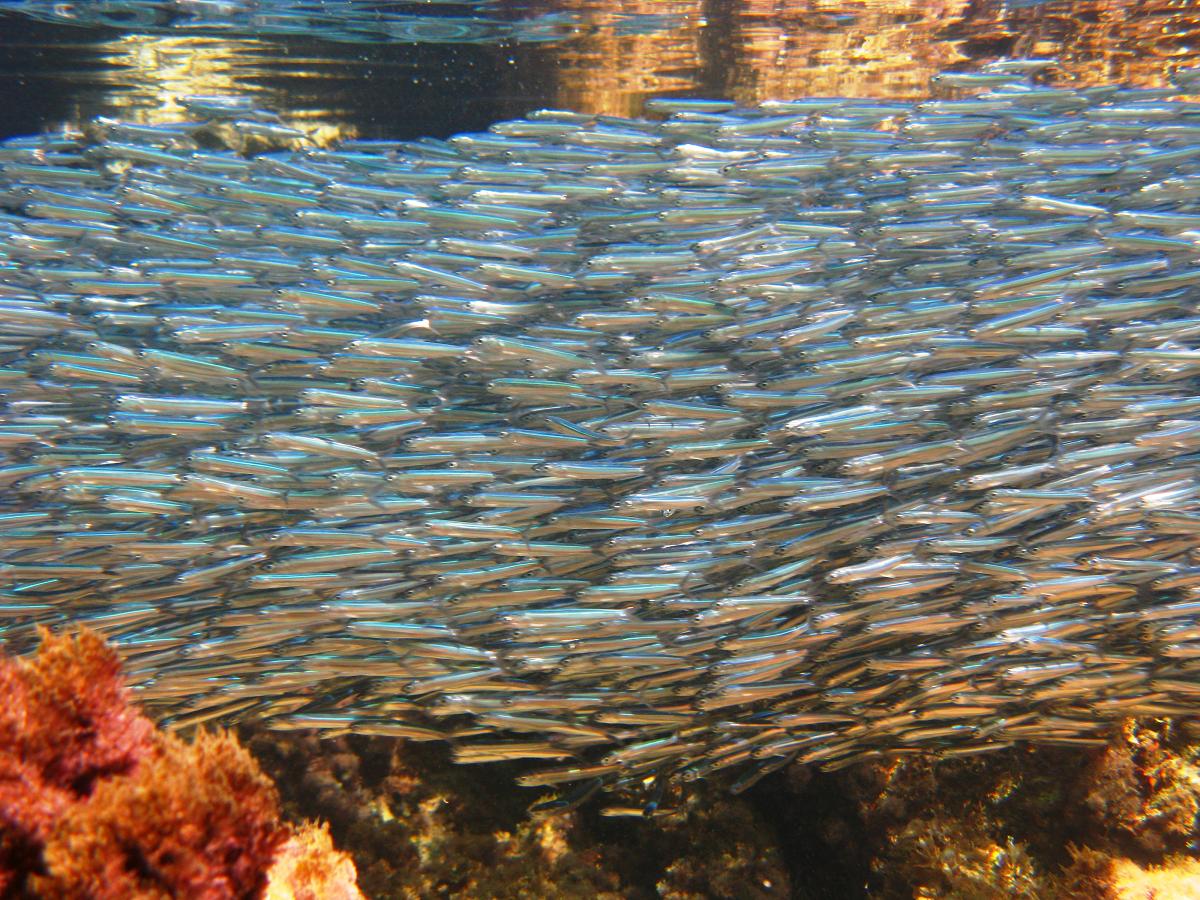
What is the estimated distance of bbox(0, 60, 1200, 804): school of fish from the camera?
3.99 metres

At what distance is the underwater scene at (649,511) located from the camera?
401 cm

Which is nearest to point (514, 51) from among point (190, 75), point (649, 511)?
point (190, 75)

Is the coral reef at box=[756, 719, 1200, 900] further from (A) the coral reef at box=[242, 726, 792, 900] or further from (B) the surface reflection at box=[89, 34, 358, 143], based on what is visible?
(B) the surface reflection at box=[89, 34, 358, 143]

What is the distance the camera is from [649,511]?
4191mm

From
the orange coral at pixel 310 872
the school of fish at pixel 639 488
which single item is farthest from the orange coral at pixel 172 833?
the school of fish at pixel 639 488

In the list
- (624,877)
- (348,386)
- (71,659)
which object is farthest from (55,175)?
(624,877)

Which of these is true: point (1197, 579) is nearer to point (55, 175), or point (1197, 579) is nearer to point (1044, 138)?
point (1044, 138)

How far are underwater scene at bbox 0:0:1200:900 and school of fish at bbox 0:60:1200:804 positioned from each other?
0.02 m

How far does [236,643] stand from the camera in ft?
13.0

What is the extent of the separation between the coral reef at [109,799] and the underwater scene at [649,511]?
1285 millimetres

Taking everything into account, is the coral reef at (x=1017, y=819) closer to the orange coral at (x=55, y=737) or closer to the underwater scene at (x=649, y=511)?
the underwater scene at (x=649, y=511)

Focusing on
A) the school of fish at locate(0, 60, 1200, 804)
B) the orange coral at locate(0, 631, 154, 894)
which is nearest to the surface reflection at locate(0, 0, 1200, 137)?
the school of fish at locate(0, 60, 1200, 804)

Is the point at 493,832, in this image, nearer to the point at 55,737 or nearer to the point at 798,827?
the point at 798,827

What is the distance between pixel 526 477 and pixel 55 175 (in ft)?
13.7
